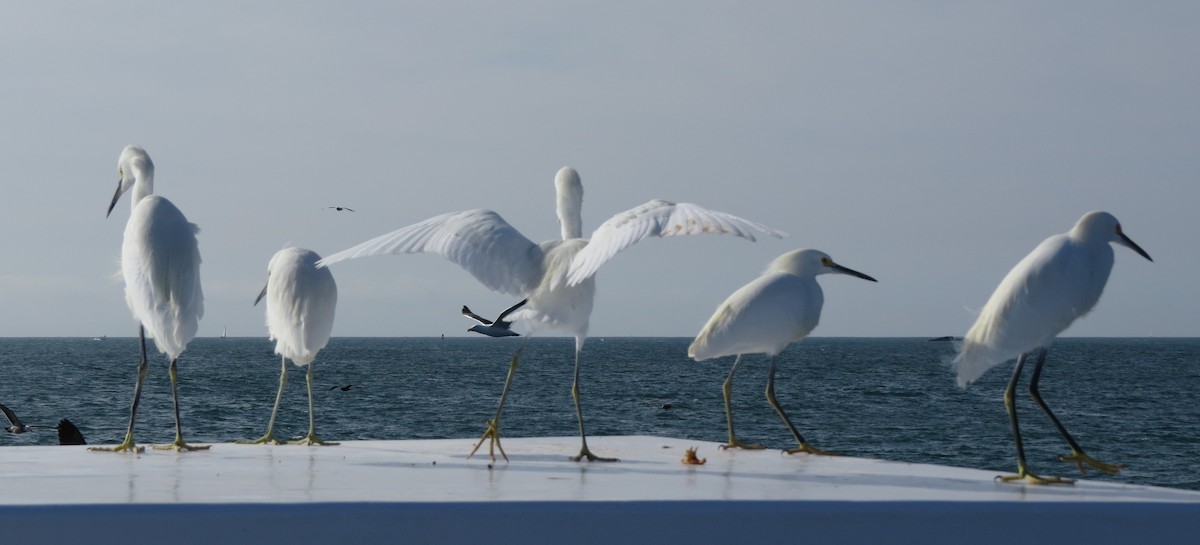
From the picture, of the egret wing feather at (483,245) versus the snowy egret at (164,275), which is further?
the snowy egret at (164,275)

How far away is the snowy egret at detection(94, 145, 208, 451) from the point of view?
827cm

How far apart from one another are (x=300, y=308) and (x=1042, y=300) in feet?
20.0

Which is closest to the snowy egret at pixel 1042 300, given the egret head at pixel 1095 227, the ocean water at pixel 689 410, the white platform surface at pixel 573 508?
the egret head at pixel 1095 227

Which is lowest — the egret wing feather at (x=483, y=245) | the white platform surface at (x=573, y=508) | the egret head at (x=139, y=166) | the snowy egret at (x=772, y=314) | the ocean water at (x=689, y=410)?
the ocean water at (x=689, y=410)

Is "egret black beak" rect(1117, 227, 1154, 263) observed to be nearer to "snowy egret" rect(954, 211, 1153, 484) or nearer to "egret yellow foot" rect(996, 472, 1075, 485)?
"snowy egret" rect(954, 211, 1153, 484)

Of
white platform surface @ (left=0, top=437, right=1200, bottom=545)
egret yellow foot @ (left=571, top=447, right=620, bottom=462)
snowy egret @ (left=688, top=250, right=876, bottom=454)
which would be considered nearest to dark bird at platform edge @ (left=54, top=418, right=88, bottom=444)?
white platform surface @ (left=0, top=437, right=1200, bottom=545)

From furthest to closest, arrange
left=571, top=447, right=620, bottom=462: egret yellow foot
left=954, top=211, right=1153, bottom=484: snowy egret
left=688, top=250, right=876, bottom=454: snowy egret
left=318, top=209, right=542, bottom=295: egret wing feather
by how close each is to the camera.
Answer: left=688, top=250, right=876, bottom=454: snowy egret → left=571, top=447, right=620, bottom=462: egret yellow foot → left=318, top=209, right=542, bottom=295: egret wing feather → left=954, top=211, right=1153, bottom=484: snowy egret

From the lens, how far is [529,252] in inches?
289

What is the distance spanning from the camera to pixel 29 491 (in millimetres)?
5305

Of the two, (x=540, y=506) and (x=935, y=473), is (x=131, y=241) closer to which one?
(x=540, y=506)

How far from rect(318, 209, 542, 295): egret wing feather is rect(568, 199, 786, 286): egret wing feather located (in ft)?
2.26

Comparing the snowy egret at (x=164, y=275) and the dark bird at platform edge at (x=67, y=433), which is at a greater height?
the snowy egret at (x=164, y=275)

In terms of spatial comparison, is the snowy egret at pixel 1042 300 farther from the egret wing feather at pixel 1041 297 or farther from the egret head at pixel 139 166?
the egret head at pixel 139 166

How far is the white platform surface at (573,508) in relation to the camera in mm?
4613
